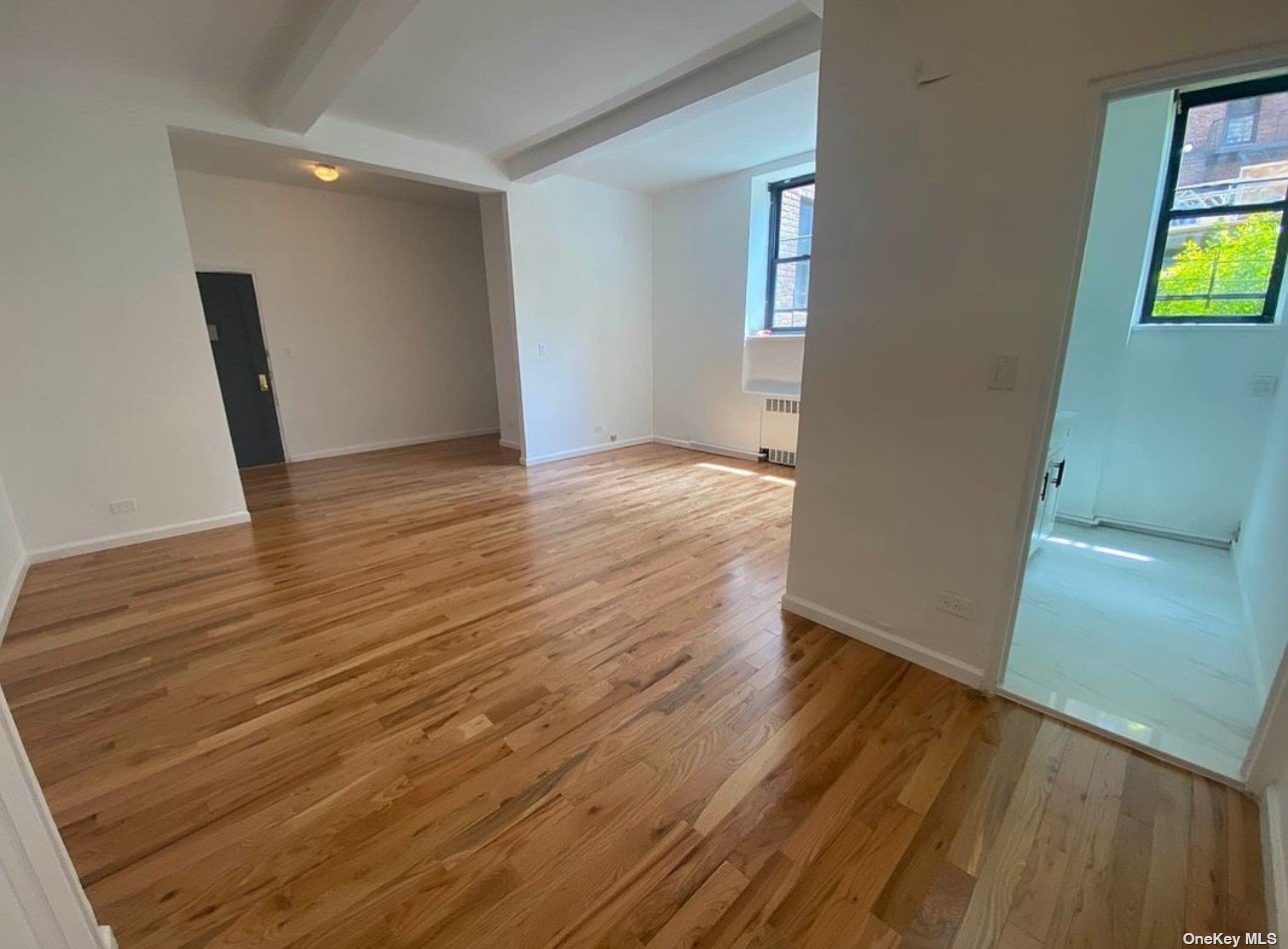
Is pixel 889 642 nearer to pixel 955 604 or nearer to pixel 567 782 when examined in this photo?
pixel 955 604

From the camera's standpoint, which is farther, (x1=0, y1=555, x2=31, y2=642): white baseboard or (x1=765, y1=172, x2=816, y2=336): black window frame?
(x1=765, y1=172, x2=816, y2=336): black window frame

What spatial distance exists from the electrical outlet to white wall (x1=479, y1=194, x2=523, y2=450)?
4.48 metres

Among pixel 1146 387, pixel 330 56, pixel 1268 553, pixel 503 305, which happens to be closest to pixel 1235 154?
pixel 1146 387

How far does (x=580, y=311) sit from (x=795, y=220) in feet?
8.25

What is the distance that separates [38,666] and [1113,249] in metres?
6.44

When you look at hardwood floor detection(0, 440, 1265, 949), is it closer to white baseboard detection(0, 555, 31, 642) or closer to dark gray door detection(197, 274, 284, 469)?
white baseboard detection(0, 555, 31, 642)

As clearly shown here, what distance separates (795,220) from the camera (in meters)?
5.50

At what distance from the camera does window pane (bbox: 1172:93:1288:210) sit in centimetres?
318

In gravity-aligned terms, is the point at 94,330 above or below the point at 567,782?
above

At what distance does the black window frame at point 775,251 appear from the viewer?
17.6 ft

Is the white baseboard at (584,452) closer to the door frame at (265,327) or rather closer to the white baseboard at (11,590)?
the door frame at (265,327)

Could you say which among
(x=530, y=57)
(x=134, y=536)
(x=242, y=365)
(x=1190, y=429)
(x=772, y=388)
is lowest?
(x=134, y=536)

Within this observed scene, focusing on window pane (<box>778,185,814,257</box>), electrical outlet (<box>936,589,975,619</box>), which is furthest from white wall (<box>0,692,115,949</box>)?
window pane (<box>778,185,814,257</box>)

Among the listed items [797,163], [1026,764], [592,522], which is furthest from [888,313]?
[797,163]
